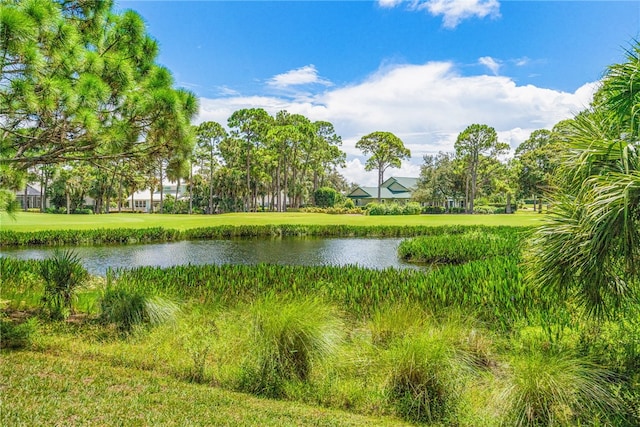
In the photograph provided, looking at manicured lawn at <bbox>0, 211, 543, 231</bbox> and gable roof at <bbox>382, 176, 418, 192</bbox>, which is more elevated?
gable roof at <bbox>382, 176, 418, 192</bbox>

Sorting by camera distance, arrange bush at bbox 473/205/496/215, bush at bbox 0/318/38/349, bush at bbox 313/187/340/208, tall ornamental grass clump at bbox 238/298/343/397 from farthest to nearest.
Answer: bush at bbox 313/187/340/208
bush at bbox 473/205/496/215
bush at bbox 0/318/38/349
tall ornamental grass clump at bbox 238/298/343/397

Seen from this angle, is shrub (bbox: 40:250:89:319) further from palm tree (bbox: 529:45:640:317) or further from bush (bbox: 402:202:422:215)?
bush (bbox: 402:202:422:215)

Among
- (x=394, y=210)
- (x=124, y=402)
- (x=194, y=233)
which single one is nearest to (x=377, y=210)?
(x=394, y=210)

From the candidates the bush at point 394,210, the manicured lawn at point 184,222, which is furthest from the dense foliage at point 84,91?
the bush at point 394,210

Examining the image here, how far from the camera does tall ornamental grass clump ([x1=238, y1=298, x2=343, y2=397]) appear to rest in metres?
4.65

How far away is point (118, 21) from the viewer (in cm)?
567

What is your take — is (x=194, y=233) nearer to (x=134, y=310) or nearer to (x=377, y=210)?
(x=134, y=310)

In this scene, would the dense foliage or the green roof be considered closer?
the dense foliage

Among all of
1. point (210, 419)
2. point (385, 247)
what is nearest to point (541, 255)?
point (210, 419)

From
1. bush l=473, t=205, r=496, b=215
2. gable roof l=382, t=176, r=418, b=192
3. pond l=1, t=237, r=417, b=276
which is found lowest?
pond l=1, t=237, r=417, b=276

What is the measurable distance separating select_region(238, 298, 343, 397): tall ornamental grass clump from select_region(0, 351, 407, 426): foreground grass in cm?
38

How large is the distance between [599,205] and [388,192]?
66.8 metres

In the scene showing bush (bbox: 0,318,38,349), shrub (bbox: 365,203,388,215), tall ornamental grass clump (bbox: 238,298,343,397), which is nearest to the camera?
tall ornamental grass clump (bbox: 238,298,343,397)

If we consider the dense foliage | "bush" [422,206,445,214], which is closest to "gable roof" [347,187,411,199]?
"bush" [422,206,445,214]
